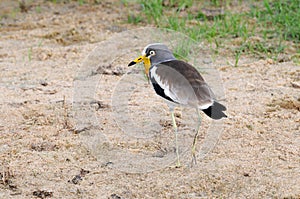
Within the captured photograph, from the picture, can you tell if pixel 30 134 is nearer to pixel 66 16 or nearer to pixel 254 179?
Answer: pixel 254 179

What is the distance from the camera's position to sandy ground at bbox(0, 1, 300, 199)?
133 inches

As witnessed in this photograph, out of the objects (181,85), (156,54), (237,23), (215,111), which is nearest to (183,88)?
(181,85)

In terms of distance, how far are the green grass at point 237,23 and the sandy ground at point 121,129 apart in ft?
0.95

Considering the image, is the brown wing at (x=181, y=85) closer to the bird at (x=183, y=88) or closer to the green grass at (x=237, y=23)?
the bird at (x=183, y=88)

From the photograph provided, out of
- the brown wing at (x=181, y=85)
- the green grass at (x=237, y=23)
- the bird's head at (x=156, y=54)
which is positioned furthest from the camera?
the green grass at (x=237, y=23)

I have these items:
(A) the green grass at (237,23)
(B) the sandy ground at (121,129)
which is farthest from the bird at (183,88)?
(A) the green grass at (237,23)

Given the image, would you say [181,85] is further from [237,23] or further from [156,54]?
[237,23]

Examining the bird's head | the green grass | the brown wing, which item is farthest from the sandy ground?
the bird's head

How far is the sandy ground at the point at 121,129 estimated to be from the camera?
3.38 metres

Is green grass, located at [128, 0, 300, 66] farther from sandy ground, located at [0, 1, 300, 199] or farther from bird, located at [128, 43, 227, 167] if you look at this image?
bird, located at [128, 43, 227, 167]

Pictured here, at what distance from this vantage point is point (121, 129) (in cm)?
412

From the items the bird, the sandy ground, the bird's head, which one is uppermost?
the bird's head

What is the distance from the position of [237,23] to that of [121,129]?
8.08 ft

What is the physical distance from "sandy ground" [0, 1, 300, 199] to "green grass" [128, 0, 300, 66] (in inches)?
11.4
